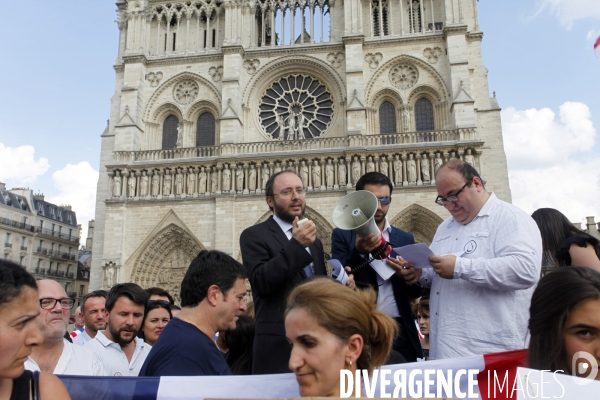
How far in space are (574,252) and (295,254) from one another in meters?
1.84

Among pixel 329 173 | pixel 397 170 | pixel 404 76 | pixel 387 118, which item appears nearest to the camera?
pixel 397 170

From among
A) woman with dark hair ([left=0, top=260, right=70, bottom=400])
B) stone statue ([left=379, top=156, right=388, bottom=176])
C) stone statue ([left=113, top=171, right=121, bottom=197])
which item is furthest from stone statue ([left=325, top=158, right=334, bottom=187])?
woman with dark hair ([left=0, top=260, right=70, bottom=400])

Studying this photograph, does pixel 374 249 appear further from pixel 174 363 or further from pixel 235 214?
pixel 235 214

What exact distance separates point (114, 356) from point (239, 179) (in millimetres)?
13548

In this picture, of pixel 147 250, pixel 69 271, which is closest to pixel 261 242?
pixel 147 250

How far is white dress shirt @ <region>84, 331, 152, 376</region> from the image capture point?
414 centimetres

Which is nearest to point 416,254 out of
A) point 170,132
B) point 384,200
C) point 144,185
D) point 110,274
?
point 384,200

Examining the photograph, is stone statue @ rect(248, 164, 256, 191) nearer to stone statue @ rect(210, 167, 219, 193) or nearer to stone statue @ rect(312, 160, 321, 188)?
stone statue @ rect(210, 167, 219, 193)

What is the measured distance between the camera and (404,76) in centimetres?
1848

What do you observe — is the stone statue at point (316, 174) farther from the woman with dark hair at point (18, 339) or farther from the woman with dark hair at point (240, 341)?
the woman with dark hair at point (18, 339)

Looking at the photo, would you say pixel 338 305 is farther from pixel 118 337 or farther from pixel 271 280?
pixel 118 337

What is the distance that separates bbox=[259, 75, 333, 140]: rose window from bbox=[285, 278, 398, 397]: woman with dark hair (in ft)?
56.2

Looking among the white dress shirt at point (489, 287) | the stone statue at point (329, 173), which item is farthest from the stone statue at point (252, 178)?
the white dress shirt at point (489, 287)

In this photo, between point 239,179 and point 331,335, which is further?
point 239,179
